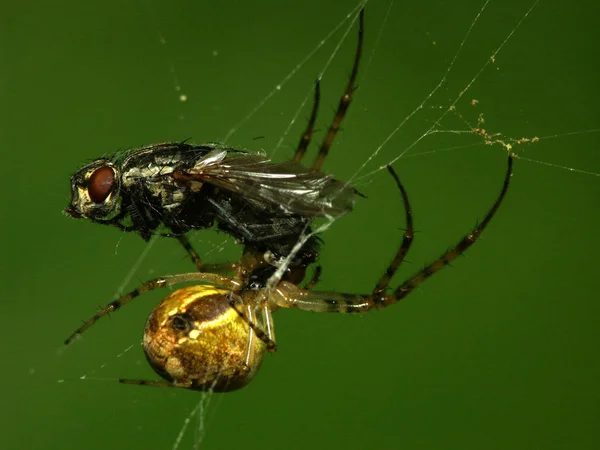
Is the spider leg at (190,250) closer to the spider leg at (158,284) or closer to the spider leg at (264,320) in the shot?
the spider leg at (158,284)

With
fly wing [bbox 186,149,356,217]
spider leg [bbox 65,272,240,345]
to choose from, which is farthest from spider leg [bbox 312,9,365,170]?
spider leg [bbox 65,272,240,345]

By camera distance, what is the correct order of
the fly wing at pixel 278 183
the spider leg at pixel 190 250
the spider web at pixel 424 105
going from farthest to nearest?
1. the spider web at pixel 424 105
2. the spider leg at pixel 190 250
3. the fly wing at pixel 278 183

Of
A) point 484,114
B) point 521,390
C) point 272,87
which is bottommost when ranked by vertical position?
point 521,390

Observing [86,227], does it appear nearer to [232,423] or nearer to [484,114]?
[232,423]

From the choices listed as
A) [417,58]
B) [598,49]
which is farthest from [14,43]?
[598,49]

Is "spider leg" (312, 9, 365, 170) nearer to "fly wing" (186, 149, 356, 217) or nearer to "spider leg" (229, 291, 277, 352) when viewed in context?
"fly wing" (186, 149, 356, 217)

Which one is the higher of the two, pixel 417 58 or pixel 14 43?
pixel 417 58

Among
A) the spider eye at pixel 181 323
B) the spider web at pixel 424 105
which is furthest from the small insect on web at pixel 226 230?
the spider web at pixel 424 105
